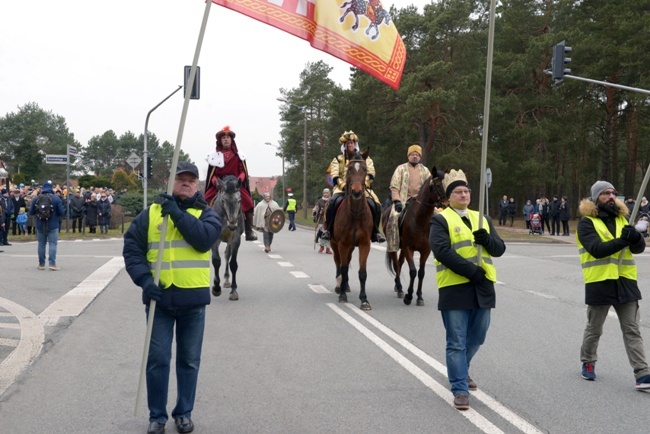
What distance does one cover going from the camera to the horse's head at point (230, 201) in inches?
458

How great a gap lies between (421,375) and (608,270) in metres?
→ 2.00

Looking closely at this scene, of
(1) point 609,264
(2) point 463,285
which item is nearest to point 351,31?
(2) point 463,285

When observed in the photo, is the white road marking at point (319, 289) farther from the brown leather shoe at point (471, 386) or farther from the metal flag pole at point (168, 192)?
the metal flag pole at point (168, 192)

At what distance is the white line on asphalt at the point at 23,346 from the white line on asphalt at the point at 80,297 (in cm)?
22

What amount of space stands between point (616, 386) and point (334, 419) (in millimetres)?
2827

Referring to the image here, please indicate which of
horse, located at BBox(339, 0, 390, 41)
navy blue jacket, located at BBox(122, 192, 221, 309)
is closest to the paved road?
navy blue jacket, located at BBox(122, 192, 221, 309)

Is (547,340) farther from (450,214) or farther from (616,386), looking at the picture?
(450,214)

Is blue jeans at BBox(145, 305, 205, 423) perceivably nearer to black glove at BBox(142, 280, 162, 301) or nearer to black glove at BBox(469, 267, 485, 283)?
black glove at BBox(142, 280, 162, 301)

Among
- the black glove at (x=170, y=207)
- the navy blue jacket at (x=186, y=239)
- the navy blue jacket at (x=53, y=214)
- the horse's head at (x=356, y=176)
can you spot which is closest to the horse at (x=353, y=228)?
the horse's head at (x=356, y=176)

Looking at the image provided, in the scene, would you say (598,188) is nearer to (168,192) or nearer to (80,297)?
(168,192)

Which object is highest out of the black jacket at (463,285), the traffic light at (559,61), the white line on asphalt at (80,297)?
the traffic light at (559,61)

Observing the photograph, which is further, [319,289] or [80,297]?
[319,289]

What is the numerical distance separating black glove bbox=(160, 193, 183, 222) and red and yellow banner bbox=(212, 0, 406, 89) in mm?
3213

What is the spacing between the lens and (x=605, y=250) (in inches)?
253
